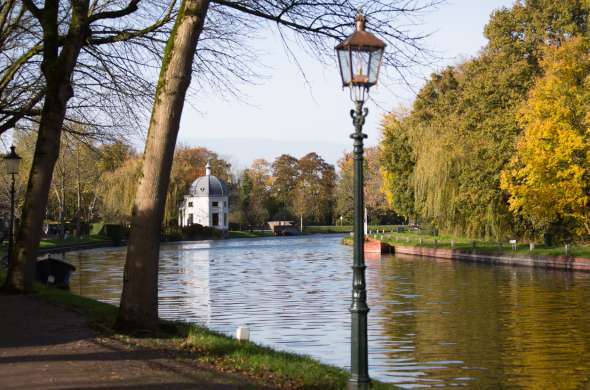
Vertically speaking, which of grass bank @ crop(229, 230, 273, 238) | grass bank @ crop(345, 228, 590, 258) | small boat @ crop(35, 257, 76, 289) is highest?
grass bank @ crop(229, 230, 273, 238)

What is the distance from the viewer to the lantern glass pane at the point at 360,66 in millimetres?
8414

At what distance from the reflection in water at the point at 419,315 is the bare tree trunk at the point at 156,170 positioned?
3746mm

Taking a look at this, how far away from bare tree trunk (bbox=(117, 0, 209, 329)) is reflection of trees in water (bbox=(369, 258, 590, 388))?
4235mm

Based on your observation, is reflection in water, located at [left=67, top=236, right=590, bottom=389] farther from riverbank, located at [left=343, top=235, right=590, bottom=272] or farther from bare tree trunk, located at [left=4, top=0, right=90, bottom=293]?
bare tree trunk, located at [left=4, top=0, right=90, bottom=293]

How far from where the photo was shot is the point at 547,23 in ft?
191

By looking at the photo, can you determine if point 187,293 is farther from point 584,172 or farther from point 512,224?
point 512,224

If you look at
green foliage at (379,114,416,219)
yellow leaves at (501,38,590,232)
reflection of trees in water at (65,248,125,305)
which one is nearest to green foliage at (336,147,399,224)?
green foliage at (379,114,416,219)

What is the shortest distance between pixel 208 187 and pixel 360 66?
9705 centimetres

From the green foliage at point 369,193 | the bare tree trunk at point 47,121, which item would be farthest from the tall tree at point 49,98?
the green foliage at point 369,193

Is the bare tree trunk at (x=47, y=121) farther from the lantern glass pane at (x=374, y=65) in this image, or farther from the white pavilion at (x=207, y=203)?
the white pavilion at (x=207, y=203)

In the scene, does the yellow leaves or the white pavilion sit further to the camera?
the white pavilion

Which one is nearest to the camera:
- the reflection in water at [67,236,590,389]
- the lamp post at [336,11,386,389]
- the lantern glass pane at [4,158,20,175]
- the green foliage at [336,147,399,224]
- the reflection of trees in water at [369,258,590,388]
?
the lamp post at [336,11,386,389]

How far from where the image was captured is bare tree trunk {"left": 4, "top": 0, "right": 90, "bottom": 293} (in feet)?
52.1

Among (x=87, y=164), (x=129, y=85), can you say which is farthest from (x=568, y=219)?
(x=87, y=164)
